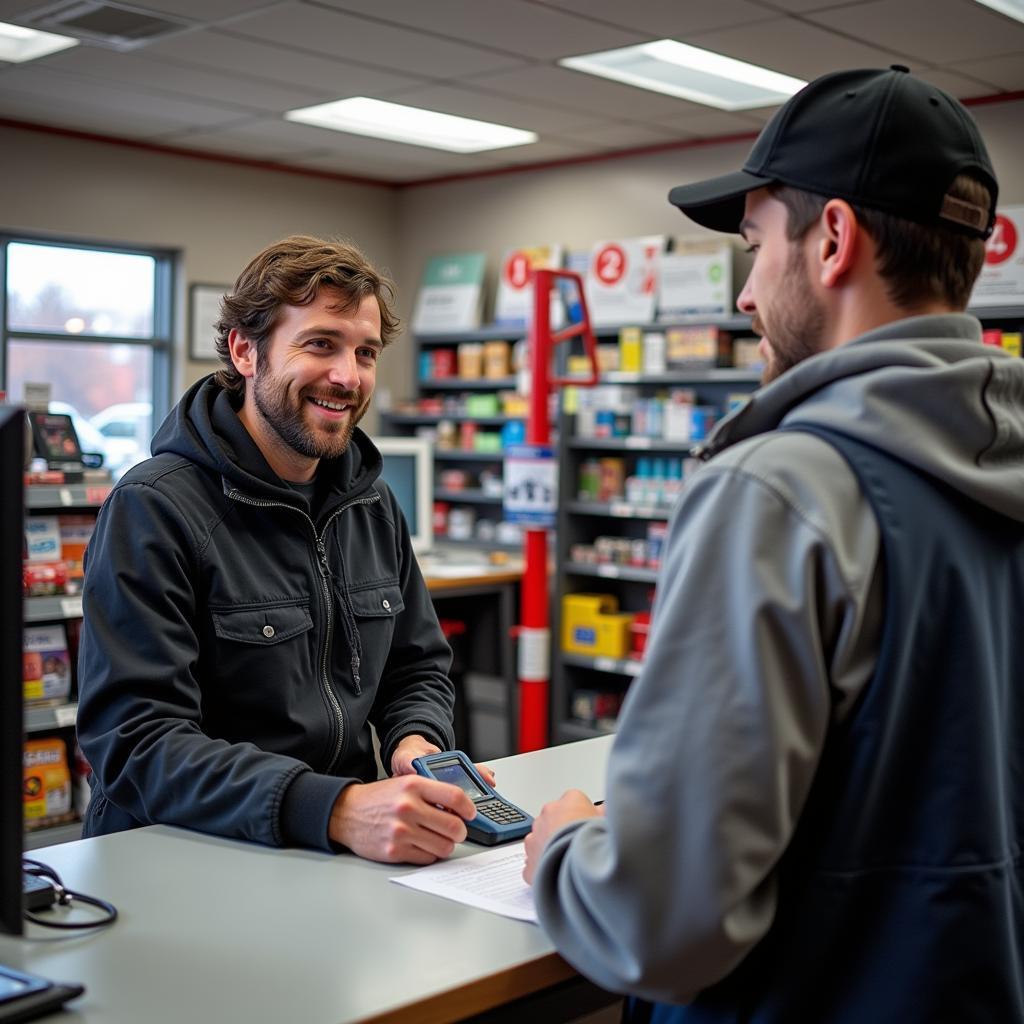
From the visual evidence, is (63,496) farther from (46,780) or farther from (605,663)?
(605,663)

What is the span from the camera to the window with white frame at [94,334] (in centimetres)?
668

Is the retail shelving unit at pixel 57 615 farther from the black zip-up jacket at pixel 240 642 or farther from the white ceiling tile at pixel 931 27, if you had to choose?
the white ceiling tile at pixel 931 27

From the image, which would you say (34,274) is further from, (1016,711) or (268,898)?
(1016,711)

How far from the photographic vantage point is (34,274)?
6.75 m

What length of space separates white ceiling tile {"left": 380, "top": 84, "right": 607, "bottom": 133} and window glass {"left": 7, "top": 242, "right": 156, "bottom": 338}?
224 cm

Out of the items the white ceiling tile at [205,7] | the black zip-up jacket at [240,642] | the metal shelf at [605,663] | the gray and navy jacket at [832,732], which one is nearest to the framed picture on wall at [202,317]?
the metal shelf at [605,663]

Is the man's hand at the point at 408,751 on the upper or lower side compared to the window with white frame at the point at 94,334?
lower

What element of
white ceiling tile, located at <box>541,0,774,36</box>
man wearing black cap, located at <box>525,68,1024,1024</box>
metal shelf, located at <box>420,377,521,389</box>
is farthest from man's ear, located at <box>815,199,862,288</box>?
metal shelf, located at <box>420,377,521,389</box>

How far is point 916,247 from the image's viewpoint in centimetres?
113

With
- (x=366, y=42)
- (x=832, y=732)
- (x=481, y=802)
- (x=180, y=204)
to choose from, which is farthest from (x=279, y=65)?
(x=832, y=732)

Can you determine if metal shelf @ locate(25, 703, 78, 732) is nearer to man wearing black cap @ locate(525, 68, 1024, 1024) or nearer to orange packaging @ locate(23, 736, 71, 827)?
orange packaging @ locate(23, 736, 71, 827)

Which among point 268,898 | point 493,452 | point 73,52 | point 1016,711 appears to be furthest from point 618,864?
point 493,452

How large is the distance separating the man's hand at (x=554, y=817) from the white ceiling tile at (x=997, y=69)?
4.40 meters

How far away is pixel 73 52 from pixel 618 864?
4911 mm
